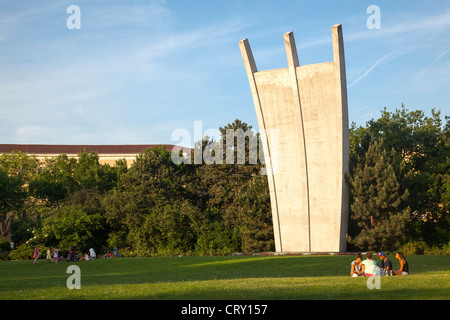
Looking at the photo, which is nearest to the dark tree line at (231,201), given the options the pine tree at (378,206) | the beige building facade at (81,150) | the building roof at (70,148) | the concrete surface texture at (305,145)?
the pine tree at (378,206)

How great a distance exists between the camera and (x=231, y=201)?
1662 inches

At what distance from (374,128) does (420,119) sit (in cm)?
375

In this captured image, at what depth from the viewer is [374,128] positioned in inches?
1583

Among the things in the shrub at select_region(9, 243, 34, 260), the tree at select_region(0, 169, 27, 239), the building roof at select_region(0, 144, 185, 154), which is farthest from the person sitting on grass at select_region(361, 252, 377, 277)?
the building roof at select_region(0, 144, 185, 154)

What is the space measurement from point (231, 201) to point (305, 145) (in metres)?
13.6

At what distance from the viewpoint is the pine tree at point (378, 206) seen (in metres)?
29.8

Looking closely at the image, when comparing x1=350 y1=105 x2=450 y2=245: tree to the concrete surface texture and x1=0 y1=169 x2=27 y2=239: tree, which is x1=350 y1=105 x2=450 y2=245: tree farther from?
x1=0 y1=169 x2=27 y2=239: tree

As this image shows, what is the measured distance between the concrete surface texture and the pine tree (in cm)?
94

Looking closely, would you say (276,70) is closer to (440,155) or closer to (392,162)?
(392,162)

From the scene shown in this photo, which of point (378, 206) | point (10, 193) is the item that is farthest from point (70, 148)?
point (378, 206)

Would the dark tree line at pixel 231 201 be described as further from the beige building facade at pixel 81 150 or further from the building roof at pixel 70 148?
the building roof at pixel 70 148

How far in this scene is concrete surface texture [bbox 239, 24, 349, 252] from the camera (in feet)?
95.7

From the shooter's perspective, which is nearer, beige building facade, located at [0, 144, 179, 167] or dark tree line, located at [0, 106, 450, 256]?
dark tree line, located at [0, 106, 450, 256]
